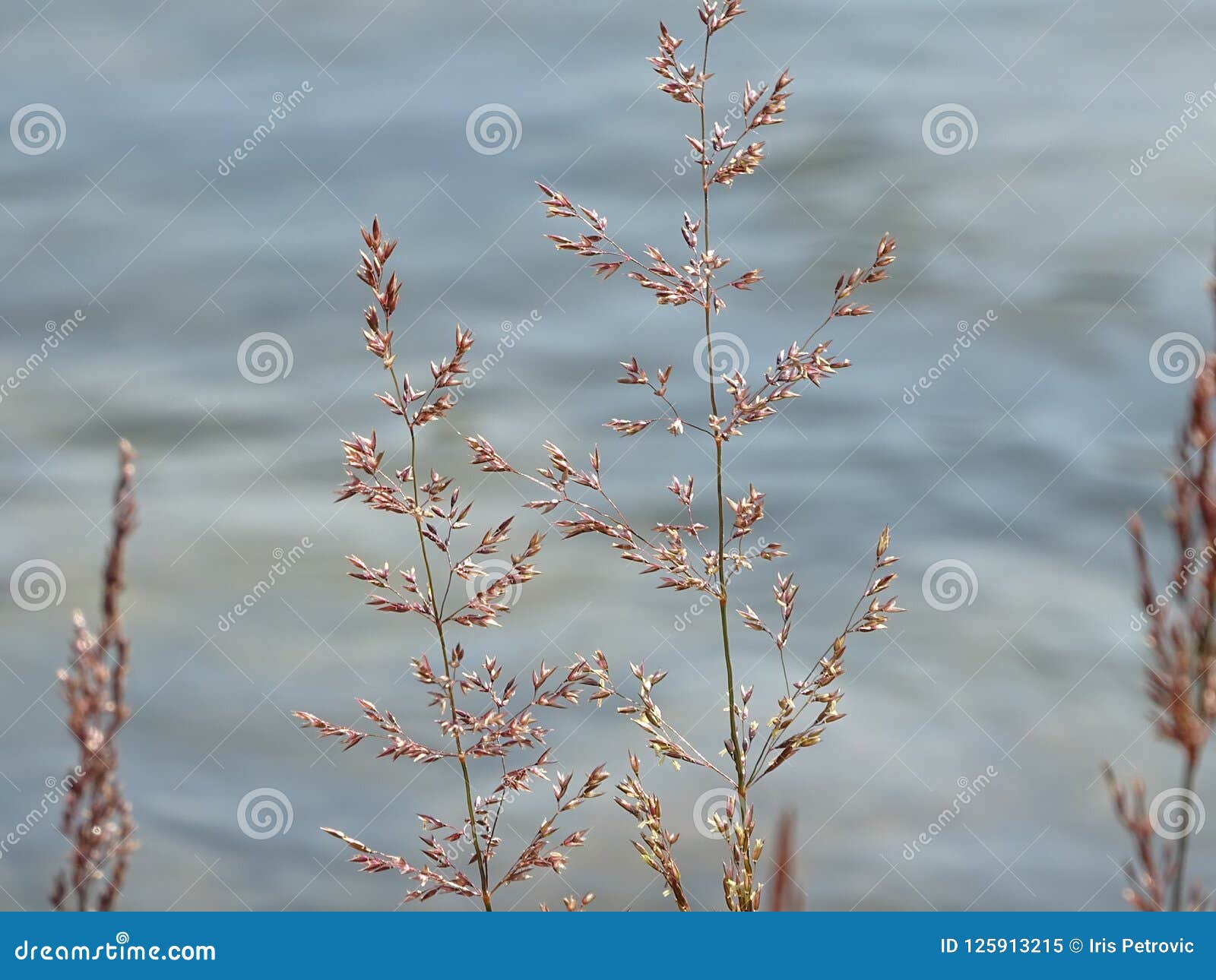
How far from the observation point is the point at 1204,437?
4.22 feet

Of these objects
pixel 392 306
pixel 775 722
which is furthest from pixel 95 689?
pixel 775 722

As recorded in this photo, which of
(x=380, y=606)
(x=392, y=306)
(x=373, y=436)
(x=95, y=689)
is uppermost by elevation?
(x=392, y=306)

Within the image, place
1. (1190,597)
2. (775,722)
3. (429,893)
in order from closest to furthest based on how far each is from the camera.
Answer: (1190,597) < (429,893) < (775,722)

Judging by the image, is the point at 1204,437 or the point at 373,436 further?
the point at 373,436

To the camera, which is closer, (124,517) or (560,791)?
(124,517)

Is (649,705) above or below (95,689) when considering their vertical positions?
above

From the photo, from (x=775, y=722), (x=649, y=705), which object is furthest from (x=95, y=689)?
(x=775, y=722)

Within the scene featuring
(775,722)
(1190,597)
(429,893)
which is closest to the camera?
(1190,597)

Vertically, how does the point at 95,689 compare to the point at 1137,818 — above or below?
above

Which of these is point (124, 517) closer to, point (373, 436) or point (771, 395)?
point (373, 436)

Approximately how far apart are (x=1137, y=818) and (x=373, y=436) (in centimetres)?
108

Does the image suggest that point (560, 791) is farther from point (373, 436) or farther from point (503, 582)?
point (373, 436)

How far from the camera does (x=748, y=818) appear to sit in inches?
72.8

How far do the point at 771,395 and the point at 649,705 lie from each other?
478 millimetres
